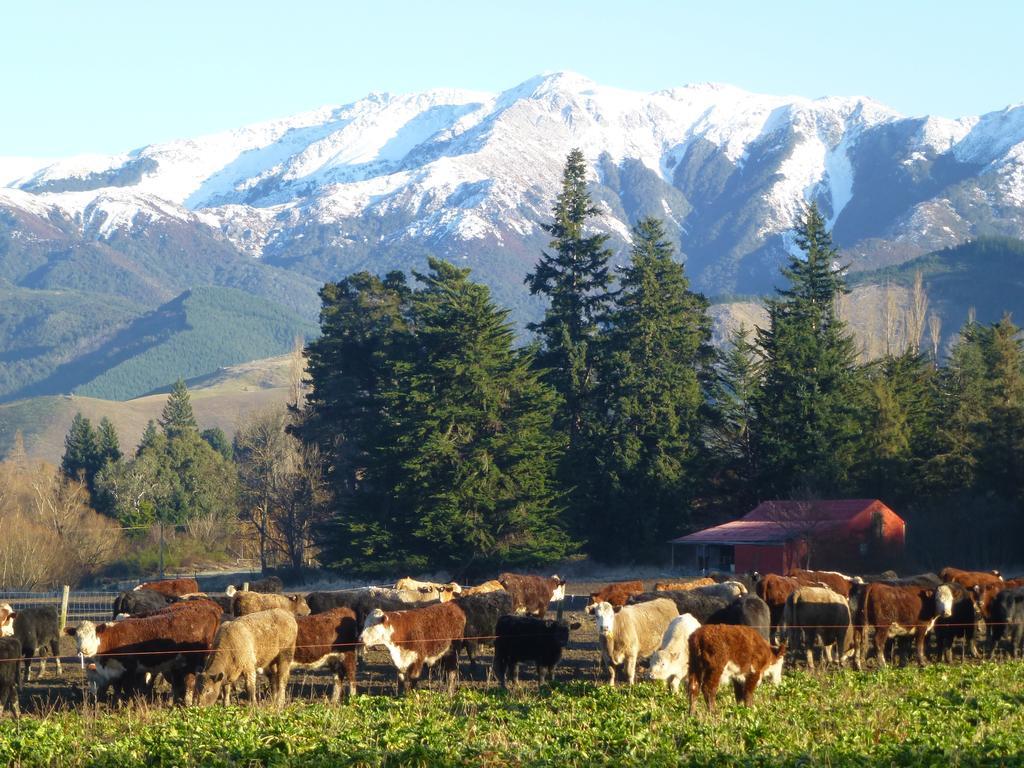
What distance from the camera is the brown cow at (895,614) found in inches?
997

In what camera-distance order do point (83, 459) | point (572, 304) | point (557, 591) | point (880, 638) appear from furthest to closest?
1. point (83, 459)
2. point (572, 304)
3. point (557, 591)
4. point (880, 638)

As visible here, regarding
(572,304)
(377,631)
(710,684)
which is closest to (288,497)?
(572,304)

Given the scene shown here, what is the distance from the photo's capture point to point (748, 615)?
78.3 feet

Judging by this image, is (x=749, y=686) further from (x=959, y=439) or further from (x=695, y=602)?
(x=959, y=439)

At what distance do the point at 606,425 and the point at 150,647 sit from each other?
153 ft

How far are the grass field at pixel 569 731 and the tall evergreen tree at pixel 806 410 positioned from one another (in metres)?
44.7

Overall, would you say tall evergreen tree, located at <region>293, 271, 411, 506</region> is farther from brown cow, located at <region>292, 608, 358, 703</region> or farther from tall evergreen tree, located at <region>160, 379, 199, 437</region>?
tall evergreen tree, located at <region>160, 379, 199, 437</region>

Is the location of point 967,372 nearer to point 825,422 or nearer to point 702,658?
point 825,422

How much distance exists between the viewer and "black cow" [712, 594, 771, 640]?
23875 millimetres

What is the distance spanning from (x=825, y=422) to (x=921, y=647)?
132 ft

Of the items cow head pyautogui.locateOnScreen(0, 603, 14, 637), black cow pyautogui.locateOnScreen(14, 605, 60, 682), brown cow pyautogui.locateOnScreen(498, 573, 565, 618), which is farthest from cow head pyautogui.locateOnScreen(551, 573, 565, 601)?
cow head pyautogui.locateOnScreen(0, 603, 14, 637)

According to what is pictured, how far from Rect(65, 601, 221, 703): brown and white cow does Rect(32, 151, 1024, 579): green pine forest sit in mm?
37191

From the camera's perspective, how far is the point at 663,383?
68.1m

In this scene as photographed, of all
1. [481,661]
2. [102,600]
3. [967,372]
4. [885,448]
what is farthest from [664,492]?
[481,661]
